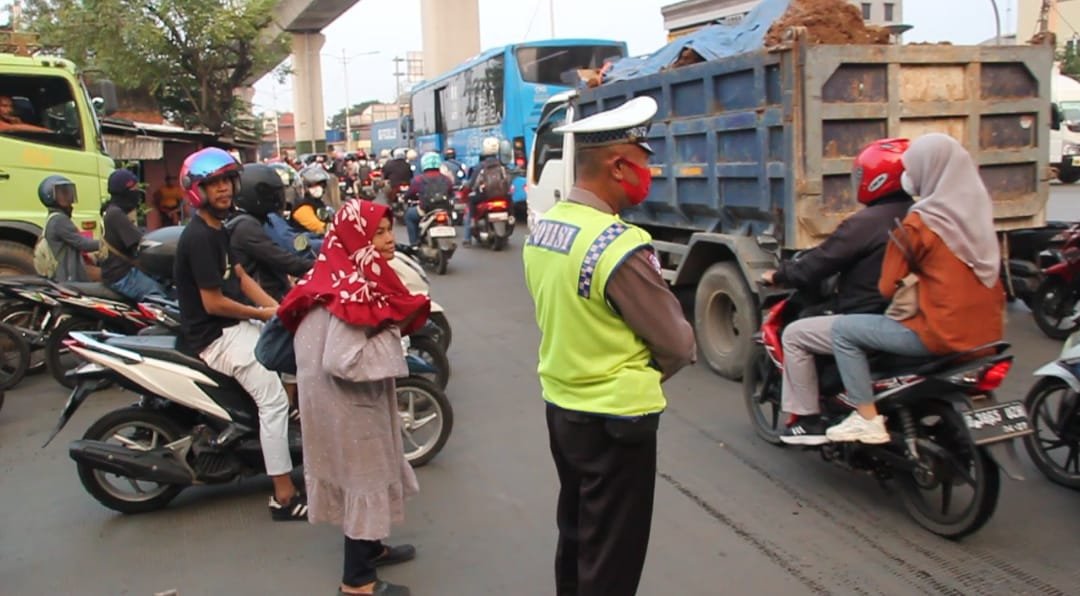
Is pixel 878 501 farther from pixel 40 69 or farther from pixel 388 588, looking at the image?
pixel 40 69

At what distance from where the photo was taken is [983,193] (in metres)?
3.63

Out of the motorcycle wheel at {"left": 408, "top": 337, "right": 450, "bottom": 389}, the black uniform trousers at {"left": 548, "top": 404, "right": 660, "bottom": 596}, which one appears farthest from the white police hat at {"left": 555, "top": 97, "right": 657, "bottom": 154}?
the motorcycle wheel at {"left": 408, "top": 337, "right": 450, "bottom": 389}

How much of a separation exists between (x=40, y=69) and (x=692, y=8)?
3951 centimetres

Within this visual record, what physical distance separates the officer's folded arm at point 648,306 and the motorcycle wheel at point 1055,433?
2540 millimetres

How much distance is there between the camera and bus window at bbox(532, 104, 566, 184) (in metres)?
9.45

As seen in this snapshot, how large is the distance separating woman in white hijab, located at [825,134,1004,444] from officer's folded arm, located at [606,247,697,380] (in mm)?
1625

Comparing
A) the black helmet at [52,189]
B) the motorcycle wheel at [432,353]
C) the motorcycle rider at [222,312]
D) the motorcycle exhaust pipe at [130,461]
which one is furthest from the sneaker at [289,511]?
the black helmet at [52,189]

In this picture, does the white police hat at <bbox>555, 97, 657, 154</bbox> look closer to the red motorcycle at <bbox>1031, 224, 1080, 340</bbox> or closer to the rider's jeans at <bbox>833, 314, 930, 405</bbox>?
the rider's jeans at <bbox>833, 314, 930, 405</bbox>

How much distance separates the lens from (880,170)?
4.08 m

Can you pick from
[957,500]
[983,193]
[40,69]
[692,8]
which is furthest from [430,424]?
[692,8]

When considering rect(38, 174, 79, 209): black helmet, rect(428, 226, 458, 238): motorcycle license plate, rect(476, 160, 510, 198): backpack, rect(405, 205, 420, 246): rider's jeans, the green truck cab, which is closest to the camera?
rect(38, 174, 79, 209): black helmet

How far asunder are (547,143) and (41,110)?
502cm

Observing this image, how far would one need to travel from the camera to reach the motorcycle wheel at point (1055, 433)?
420cm

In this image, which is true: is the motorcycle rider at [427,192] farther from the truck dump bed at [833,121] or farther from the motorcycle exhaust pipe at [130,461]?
the motorcycle exhaust pipe at [130,461]
